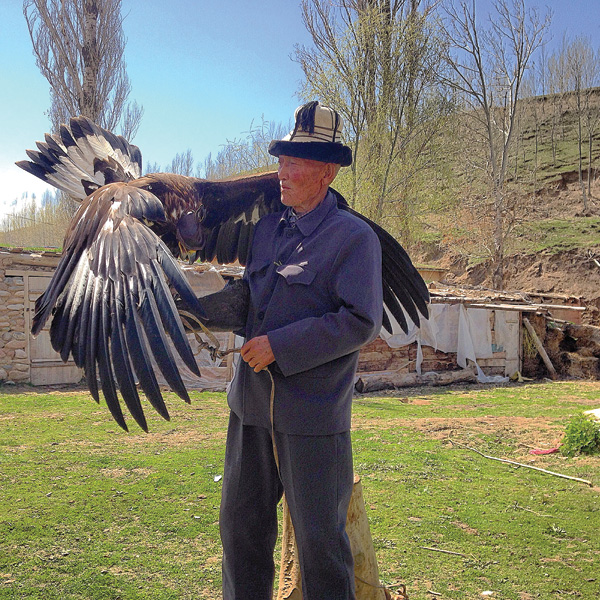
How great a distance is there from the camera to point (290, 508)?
5.90 ft

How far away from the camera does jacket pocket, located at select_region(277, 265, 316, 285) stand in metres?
1.78

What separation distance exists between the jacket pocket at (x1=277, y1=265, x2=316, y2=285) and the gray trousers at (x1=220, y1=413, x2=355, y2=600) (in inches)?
18.7

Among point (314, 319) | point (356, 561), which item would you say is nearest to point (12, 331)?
point (356, 561)

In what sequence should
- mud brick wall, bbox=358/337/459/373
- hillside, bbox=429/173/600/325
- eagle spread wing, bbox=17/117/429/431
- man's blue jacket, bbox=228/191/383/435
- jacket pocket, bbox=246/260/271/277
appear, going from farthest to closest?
hillside, bbox=429/173/600/325 → mud brick wall, bbox=358/337/459/373 → jacket pocket, bbox=246/260/271/277 → man's blue jacket, bbox=228/191/383/435 → eagle spread wing, bbox=17/117/429/431

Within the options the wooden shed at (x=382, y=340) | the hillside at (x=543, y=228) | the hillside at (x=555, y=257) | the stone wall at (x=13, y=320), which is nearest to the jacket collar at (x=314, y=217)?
the wooden shed at (x=382, y=340)

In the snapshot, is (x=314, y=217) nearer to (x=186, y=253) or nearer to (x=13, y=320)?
(x=186, y=253)

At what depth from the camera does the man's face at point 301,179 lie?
6.13 feet

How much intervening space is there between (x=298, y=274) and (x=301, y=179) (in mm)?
324

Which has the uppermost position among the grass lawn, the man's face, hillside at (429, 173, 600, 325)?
hillside at (429, 173, 600, 325)

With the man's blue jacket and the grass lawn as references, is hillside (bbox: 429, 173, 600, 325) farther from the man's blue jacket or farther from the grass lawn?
the man's blue jacket

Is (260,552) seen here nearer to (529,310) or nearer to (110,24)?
(529,310)

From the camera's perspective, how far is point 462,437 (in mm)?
6129

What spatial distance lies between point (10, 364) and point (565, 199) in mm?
26568

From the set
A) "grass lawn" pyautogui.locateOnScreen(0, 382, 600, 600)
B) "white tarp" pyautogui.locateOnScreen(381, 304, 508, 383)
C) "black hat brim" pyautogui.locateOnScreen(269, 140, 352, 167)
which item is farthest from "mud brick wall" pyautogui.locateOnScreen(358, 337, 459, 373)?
"black hat brim" pyautogui.locateOnScreen(269, 140, 352, 167)
